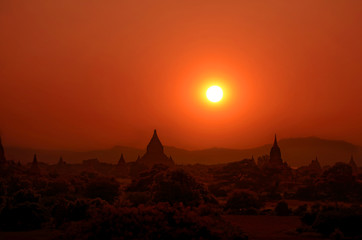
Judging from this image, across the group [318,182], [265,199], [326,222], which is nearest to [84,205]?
[326,222]

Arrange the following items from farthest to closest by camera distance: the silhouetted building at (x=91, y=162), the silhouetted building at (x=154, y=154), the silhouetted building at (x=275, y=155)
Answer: the silhouetted building at (x=91, y=162) → the silhouetted building at (x=154, y=154) → the silhouetted building at (x=275, y=155)

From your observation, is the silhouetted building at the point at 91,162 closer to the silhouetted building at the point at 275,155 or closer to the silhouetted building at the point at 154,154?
the silhouetted building at the point at 154,154

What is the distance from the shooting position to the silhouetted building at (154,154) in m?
115

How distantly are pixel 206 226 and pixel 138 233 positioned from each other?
222 cm

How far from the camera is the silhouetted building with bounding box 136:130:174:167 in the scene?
11506cm

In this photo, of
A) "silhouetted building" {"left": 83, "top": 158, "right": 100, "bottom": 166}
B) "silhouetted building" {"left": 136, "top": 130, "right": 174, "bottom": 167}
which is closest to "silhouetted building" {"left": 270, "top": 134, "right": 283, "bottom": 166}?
"silhouetted building" {"left": 136, "top": 130, "right": 174, "bottom": 167}

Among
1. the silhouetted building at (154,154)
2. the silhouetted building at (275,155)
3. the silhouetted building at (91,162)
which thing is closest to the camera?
the silhouetted building at (275,155)

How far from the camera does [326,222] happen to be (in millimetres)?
27562

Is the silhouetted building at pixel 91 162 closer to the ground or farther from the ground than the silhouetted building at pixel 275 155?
closer to the ground

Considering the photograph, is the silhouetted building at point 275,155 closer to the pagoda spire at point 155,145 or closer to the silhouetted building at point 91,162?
the pagoda spire at point 155,145

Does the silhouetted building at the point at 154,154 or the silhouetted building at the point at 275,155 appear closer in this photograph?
the silhouetted building at the point at 275,155

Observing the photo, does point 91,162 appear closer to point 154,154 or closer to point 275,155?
point 154,154

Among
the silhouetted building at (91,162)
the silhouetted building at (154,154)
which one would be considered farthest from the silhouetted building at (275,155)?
the silhouetted building at (91,162)

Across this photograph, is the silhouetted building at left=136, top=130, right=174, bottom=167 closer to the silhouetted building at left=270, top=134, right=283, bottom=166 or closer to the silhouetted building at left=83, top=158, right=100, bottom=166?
the silhouetted building at left=270, top=134, right=283, bottom=166
